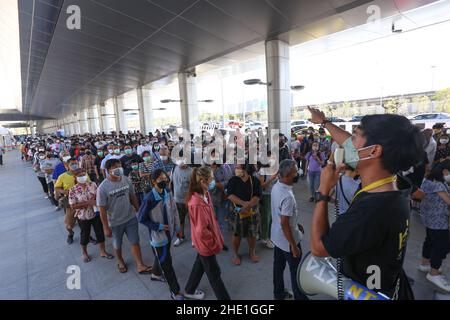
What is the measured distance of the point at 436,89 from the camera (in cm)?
5003

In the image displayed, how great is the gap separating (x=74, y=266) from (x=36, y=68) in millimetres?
13511

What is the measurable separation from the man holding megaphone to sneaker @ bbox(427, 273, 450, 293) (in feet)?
8.55

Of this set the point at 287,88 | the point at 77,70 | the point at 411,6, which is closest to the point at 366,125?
the point at 411,6

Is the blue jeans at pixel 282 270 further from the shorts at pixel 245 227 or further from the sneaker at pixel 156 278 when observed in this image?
the sneaker at pixel 156 278

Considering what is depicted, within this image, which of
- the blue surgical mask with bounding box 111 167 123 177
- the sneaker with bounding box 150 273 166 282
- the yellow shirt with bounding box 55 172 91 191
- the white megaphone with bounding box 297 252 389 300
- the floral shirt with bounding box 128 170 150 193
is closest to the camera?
the white megaphone with bounding box 297 252 389 300

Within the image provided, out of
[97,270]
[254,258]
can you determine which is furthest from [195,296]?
[97,270]

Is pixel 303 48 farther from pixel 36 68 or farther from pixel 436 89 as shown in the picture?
pixel 436 89

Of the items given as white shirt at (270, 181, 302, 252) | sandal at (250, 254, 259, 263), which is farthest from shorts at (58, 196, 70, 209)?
white shirt at (270, 181, 302, 252)

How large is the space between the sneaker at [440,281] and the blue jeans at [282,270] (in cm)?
190

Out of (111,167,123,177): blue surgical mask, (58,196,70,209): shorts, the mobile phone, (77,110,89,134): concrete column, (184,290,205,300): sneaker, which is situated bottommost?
(184,290,205,300): sneaker

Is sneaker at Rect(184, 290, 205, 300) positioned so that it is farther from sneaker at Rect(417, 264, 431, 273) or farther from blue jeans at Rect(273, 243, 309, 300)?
sneaker at Rect(417, 264, 431, 273)

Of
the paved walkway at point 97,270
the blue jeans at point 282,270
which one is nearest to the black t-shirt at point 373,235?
the blue jeans at point 282,270

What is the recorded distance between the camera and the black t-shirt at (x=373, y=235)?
1.16m

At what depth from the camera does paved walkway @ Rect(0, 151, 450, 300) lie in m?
3.27
